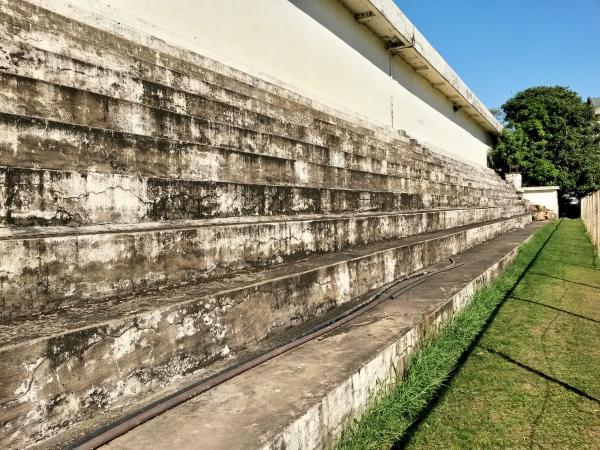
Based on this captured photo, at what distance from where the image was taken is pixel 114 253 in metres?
2.00

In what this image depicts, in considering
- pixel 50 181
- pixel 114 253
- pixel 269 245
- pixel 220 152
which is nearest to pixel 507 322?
pixel 269 245

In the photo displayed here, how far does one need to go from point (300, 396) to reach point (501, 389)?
1.45 metres

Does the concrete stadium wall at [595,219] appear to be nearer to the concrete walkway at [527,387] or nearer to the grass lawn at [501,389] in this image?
the concrete walkway at [527,387]

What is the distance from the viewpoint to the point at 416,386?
2.36 m

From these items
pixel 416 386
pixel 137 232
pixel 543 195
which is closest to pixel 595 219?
pixel 416 386

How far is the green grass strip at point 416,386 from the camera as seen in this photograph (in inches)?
73.9

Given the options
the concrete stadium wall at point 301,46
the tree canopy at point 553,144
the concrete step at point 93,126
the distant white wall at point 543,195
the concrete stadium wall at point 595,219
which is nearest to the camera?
the concrete step at point 93,126

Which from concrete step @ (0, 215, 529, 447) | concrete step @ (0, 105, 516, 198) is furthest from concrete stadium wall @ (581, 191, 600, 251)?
concrete step @ (0, 215, 529, 447)

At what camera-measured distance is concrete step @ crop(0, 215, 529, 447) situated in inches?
53.4

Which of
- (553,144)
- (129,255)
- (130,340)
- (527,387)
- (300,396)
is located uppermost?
(553,144)

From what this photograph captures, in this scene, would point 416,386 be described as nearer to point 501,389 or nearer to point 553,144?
point 501,389

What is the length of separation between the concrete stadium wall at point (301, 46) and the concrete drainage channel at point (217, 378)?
3.46 meters

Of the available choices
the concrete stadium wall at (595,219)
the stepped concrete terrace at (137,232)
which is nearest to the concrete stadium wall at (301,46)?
the stepped concrete terrace at (137,232)

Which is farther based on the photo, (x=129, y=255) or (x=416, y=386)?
(x=416, y=386)
